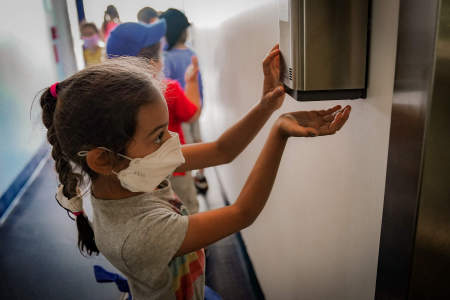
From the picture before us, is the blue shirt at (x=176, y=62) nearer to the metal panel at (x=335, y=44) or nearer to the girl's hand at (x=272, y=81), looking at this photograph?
the girl's hand at (x=272, y=81)

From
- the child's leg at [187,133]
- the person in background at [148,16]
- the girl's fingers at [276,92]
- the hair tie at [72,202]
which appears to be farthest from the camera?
the child's leg at [187,133]

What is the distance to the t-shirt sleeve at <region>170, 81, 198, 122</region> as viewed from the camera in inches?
63.2

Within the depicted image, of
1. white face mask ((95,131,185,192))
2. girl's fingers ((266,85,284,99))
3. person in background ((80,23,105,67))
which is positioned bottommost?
white face mask ((95,131,185,192))

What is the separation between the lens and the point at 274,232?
1549mm

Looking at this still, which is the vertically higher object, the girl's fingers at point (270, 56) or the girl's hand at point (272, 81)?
the girl's fingers at point (270, 56)

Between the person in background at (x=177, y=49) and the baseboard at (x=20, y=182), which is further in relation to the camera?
the baseboard at (x=20, y=182)

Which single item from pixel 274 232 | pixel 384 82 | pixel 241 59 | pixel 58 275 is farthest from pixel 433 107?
pixel 58 275

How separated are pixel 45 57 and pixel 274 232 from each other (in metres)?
4.17

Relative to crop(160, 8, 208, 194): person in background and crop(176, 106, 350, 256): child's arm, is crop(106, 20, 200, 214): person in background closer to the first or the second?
crop(160, 8, 208, 194): person in background

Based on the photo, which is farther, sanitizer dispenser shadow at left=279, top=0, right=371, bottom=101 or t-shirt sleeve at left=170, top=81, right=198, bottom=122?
t-shirt sleeve at left=170, top=81, right=198, bottom=122

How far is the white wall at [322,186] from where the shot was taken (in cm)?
66

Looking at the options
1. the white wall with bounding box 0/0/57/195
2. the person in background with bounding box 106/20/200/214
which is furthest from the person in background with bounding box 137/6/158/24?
the white wall with bounding box 0/0/57/195

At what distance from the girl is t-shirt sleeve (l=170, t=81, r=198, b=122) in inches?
29.6

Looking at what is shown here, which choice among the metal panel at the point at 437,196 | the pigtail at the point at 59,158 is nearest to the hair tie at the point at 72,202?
the pigtail at the point at 59,158
